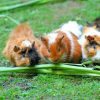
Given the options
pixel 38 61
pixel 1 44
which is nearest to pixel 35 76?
pixel 38 61

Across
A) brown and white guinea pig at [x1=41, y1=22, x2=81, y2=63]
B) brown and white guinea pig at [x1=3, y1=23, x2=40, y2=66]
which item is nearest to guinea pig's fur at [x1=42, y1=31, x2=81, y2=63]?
brown and white guinea pig at [x1=41, y1=22, x2=81, y2=63]

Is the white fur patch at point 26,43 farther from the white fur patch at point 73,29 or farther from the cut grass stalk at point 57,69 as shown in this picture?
the white fur patch at point 73,29

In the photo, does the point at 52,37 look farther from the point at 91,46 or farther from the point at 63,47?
the point at 91,46

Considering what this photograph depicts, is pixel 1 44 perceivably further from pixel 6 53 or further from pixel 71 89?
pixel 71 89

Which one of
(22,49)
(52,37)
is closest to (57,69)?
(52,37)

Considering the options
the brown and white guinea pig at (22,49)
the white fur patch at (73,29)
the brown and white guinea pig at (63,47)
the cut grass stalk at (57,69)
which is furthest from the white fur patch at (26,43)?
the white fur patch at (73,29)
